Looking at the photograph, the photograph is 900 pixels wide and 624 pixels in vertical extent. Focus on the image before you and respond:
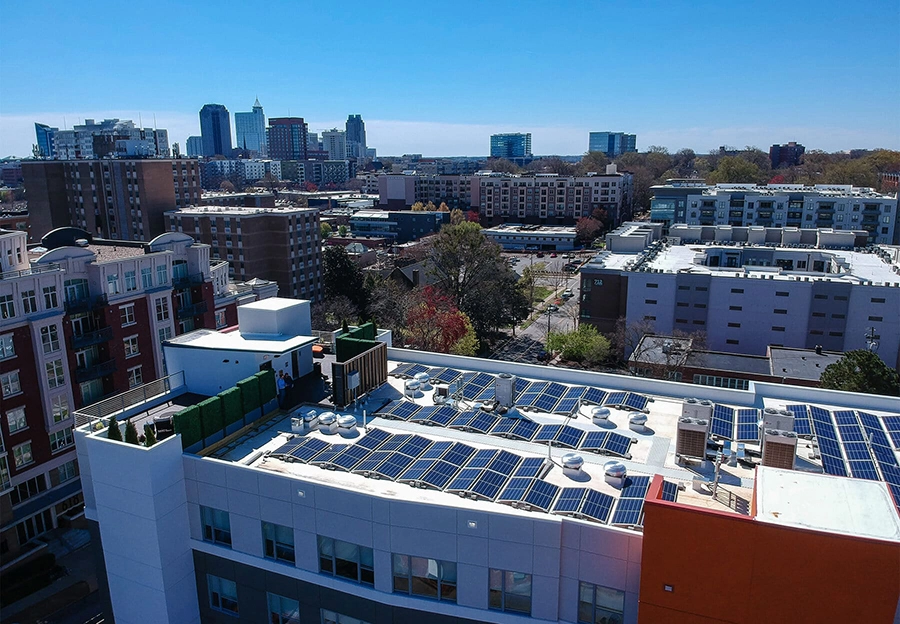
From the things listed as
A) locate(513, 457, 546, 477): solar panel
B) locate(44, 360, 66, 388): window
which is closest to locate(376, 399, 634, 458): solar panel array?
locate(513, 457, 546, 477): solar panel

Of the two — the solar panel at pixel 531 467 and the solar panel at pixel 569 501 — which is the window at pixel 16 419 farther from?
the solar panel at pixel 569 501

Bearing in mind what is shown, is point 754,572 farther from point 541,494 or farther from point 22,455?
point 22,455

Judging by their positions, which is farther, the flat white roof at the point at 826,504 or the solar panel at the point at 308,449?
the solar panel at the point at 308,449

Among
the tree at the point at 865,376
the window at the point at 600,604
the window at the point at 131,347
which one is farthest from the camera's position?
the window at the point at 131,347

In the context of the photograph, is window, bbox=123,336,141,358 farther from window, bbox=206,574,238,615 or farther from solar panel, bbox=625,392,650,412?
solar panel, bbox=625,392,650,412

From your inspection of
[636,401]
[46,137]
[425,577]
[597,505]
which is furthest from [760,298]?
[46,137]

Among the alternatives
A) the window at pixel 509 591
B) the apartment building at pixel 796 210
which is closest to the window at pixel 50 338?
the window at pixel 509 591
